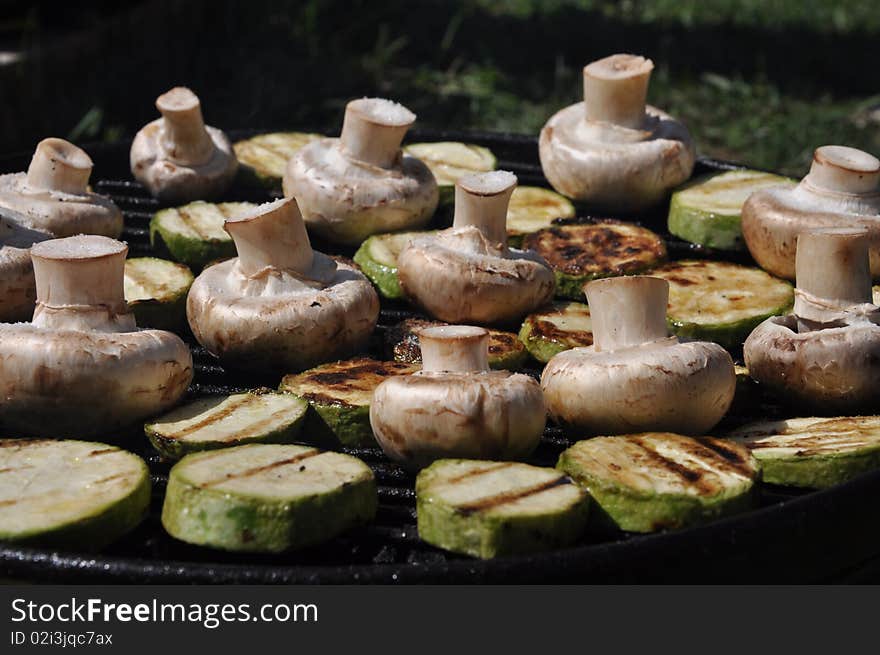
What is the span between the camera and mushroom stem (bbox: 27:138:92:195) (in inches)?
152

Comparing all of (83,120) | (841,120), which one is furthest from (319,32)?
(841,120)

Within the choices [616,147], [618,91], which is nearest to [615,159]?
[616,147]

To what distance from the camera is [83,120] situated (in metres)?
7.85

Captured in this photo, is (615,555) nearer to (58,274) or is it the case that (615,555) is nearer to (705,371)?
(705,371)

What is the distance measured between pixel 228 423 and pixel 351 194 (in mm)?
1220

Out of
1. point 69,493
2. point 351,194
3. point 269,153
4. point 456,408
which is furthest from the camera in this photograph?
point 269,153

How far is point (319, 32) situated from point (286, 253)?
21.6 feet

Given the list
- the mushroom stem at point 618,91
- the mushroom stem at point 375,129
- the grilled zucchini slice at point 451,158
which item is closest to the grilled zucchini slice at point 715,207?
the mushroom stem at point 618,91

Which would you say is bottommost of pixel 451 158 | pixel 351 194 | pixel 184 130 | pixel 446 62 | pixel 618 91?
pixel 446 62

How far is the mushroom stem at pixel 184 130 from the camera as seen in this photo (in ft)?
14.0

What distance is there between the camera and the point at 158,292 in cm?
371

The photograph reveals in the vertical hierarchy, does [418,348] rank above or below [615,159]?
below

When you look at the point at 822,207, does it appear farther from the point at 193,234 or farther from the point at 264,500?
the point at 264,500

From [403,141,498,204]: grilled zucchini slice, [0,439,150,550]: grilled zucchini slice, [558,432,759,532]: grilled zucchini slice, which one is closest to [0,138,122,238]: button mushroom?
[0,439,150,550]: grilled zucchini slice
